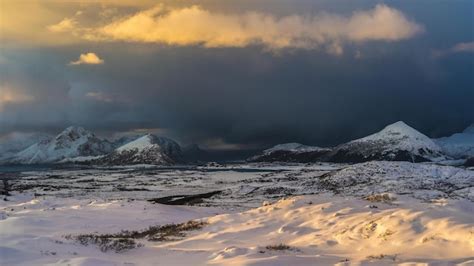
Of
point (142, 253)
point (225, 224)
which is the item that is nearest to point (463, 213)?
point (225, 224)

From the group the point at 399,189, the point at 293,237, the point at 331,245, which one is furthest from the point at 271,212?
the point at 399,189

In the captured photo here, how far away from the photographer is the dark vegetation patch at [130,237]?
25.2m

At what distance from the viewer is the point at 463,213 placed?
93.5 feet

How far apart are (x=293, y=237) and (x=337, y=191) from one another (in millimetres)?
70360

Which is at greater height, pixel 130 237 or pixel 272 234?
pixel 272 234

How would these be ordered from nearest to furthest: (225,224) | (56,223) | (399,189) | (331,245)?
(331,245) < (225,224) < (56,223) < (399,189)

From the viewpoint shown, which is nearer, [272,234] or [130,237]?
[272,234]

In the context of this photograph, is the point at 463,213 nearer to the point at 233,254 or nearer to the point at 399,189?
the point at 233,254

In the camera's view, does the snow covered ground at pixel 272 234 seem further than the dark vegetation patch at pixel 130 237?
No

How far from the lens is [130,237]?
30.5 metres

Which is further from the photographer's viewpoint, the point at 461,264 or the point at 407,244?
the point at 407,244

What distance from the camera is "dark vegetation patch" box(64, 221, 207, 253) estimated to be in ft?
82.5

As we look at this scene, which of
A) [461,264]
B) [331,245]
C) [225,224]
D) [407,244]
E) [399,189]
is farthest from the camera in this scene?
A: [399,189]

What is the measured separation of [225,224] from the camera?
3322 centimetres
